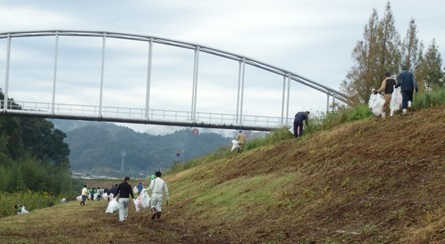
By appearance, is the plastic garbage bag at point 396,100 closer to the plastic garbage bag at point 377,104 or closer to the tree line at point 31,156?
the plastic garbage bag at point 377,104

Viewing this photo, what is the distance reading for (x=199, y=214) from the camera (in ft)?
74.8

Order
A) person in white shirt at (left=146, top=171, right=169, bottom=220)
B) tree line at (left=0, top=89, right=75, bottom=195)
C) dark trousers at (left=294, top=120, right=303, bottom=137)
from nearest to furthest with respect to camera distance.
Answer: person in white shirt at (left=146, top=171, right=169, bottom=220)
dark trousers at (left=294, top=120, right=303, bottom=137)
tree line at (left=0, top=89, right=75, bottom=195)

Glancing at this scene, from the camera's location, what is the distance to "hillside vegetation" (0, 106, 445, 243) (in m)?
14.0

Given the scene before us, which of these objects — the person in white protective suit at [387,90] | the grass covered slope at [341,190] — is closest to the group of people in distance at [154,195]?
the grass covered slope at [341,190]

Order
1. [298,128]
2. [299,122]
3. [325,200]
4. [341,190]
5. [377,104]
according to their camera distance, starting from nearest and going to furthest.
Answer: [325,200], [341,190], [377,104], [299,122], [298,128]

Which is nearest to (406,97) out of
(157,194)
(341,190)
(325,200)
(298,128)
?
(298,128)

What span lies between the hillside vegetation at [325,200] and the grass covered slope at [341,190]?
3 cm

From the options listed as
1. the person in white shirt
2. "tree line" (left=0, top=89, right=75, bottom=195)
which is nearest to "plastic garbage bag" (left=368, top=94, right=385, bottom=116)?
the person in white shirt

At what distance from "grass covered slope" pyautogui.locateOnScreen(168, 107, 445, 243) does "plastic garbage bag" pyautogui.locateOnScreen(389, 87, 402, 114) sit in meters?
0.83

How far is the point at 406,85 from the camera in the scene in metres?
25.3

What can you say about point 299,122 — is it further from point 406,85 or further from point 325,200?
point 325,200

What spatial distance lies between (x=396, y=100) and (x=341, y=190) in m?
9.16

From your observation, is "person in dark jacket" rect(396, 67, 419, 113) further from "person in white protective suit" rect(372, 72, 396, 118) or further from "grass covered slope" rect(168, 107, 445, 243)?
"person in white protective suit" rect(372, 72, 396, 118)

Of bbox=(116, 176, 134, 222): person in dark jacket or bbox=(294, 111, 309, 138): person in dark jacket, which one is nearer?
bbox=(116, 176, 134, 222): person in dark jacket
